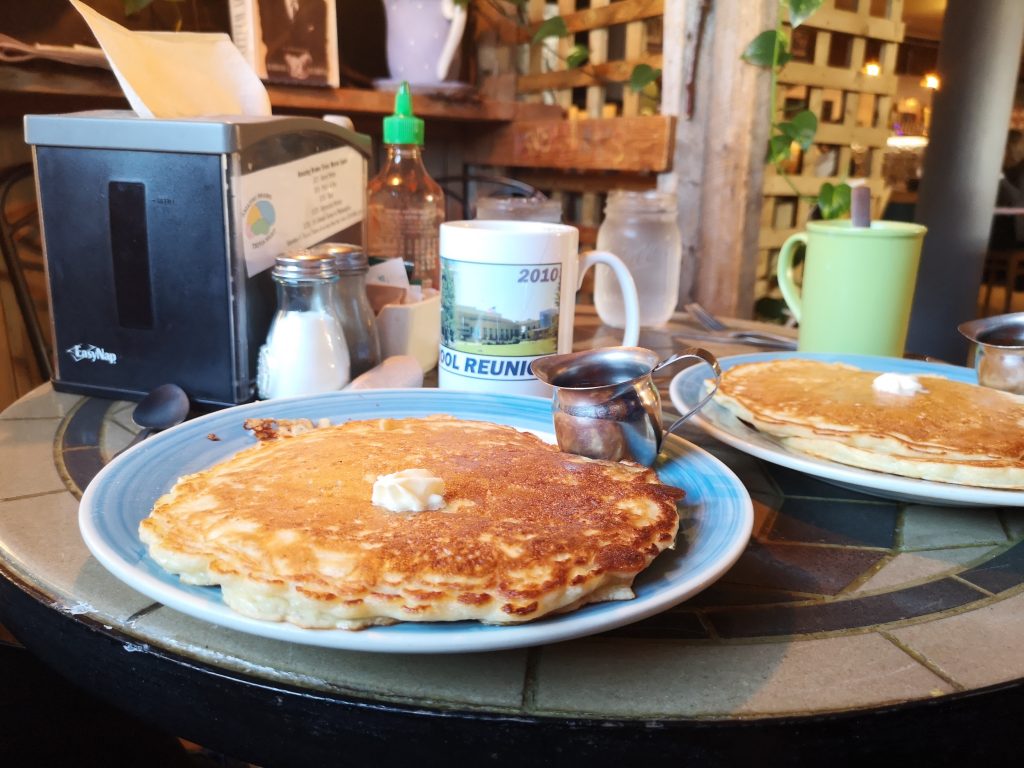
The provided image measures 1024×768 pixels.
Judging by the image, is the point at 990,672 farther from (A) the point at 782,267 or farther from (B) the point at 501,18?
(B) the point at 501,18

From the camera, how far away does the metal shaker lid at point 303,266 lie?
3.07 ft

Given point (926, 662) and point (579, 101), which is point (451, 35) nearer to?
point (579, 101)

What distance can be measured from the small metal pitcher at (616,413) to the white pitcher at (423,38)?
76.5 inches

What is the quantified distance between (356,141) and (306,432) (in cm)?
64

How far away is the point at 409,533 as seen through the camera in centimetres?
53

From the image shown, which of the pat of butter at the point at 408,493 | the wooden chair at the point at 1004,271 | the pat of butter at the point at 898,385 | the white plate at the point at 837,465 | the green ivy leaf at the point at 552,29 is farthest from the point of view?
the wooden chair at the point at 1004,271

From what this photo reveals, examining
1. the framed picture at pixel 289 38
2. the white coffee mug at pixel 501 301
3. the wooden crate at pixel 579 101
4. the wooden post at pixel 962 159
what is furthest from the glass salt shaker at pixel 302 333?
the wooden post at pixel 962 159

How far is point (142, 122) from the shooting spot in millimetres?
933

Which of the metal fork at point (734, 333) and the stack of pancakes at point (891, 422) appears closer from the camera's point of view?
the stack of pancakes at point (891, 422)

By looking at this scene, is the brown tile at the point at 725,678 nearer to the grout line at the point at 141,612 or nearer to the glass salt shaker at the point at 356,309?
the grout line at the point at 141,612

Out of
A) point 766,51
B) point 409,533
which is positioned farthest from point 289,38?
point 409,533

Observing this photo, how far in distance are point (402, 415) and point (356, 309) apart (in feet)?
0.76

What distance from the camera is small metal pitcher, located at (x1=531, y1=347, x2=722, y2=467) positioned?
71cm

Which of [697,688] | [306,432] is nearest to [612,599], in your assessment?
[697,688]
